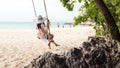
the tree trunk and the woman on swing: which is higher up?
the tree trunk

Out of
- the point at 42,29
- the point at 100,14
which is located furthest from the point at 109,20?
the point at 42,29

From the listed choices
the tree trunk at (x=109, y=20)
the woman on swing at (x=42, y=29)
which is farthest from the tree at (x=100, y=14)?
the woman on swing at (x=42, y=29)

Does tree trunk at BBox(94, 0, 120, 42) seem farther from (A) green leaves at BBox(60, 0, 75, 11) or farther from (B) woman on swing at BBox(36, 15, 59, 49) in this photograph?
(B) woman on swing at BBox(36, 15, 59, 49)

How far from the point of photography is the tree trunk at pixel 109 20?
9.69m

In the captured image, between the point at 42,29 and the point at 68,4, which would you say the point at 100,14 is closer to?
the point at 68,4

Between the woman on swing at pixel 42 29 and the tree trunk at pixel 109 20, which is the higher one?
the tree trunk at pixel 109 20

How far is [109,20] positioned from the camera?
997 cm

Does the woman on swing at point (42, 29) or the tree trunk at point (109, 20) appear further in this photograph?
the woman on swing at point (42, 29)

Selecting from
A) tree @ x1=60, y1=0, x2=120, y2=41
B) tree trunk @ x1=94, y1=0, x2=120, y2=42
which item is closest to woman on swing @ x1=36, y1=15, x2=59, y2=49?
tree @ x1=60, y1=0, x2=120, y2=41

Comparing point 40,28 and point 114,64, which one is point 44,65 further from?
point 40,28

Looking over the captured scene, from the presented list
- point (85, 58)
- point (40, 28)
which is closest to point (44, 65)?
point (85, 58)

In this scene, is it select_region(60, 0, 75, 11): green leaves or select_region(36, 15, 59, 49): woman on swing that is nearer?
select_region(60, 0, 75, 11): green leaves

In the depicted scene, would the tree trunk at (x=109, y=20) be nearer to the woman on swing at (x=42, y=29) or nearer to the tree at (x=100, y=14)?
the tree at (x=100, y=14)

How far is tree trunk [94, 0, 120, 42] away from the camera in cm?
969
